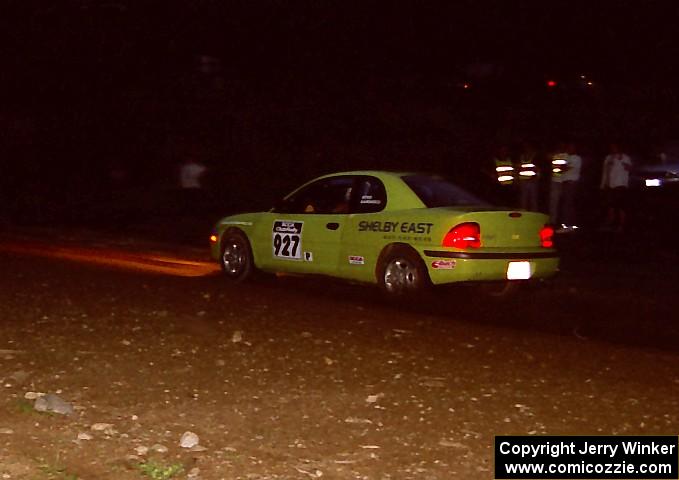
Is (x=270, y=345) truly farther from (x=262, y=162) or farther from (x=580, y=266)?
(x=262, y=162)

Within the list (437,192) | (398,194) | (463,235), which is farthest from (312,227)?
(463,235)

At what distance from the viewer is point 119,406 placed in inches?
251

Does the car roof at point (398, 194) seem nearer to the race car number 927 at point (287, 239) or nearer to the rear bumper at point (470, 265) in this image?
the rear bumper at point (470, 265)

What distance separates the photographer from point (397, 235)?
11078 mm

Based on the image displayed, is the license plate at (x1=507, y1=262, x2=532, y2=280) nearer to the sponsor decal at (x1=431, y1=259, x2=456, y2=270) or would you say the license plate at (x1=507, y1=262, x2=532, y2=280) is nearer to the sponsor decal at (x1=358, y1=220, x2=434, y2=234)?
the sponsor decal at (x1=431, y1=259, x2=456, y2=270)

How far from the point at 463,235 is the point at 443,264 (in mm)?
363

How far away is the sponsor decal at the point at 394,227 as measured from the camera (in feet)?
35.4

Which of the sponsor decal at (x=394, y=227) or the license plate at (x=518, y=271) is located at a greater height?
the sponsor decal at (x=394, y=227)

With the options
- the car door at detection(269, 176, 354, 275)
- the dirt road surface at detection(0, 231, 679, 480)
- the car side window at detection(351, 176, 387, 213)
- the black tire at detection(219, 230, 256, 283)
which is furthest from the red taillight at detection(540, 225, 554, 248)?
the black tire at detection(219, 230, 256, 283)

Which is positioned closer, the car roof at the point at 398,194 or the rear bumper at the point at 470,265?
the rear bumper at the point at 470,265

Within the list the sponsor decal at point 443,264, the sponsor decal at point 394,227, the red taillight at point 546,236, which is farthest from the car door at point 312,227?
the red taillight at point 546,236

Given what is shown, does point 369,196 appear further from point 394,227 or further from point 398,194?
point 394,227

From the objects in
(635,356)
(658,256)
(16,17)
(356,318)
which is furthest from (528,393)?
(16,17)

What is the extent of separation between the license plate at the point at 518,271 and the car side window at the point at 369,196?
1517mm
